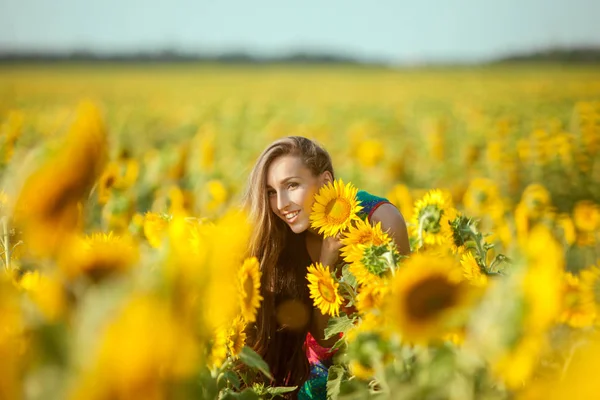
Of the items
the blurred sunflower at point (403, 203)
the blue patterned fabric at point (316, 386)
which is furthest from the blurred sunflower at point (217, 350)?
the blurred sunflower at point (403, 203)

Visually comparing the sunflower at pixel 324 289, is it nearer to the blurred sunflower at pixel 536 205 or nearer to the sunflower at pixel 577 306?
the sunflower at pixel 577 306

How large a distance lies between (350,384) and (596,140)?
522 centimetres

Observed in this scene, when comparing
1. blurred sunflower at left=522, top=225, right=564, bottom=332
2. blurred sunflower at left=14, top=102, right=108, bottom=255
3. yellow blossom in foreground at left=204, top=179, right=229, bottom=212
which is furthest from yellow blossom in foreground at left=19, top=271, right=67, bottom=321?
yellow blossom in foreground at left=204, top=179, right=229, bottom=212

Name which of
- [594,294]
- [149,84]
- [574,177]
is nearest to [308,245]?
[594,294]

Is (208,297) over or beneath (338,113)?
over

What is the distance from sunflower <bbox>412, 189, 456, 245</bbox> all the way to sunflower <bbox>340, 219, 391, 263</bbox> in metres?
0.29

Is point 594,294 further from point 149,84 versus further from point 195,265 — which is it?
point 149,84

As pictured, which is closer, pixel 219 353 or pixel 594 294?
pixel 219 353

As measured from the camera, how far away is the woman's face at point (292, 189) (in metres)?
2.19

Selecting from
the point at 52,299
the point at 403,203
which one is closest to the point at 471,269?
the point at 52,299

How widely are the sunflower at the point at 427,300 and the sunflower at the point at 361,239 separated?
0.45 m

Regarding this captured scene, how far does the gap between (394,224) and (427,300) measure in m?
1.17

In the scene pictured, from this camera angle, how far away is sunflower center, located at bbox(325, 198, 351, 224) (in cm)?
183

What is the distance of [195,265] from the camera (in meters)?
0.78
